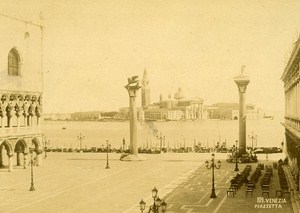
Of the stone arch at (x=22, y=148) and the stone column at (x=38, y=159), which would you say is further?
the stone column at (x=38, y=159)

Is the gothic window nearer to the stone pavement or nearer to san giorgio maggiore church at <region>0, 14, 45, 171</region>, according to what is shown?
san giorgio maggiore church at <region>0, 14, 45, 171</region>

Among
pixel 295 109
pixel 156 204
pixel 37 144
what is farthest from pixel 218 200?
pixel 37 144

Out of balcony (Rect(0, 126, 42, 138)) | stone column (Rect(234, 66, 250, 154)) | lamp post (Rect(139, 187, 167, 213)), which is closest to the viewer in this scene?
lamp post (Rect(139, 187, 167, 213))

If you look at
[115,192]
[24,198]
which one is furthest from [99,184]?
[24,198]

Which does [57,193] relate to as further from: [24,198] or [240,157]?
[240,157]

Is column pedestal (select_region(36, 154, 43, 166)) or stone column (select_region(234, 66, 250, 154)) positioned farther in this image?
stone column (select_region(234, 66, 250, 154))

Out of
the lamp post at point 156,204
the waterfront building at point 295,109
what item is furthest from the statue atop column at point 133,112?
the lamp post at point 156,204

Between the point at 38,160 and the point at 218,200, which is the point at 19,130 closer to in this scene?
the point at 38,160

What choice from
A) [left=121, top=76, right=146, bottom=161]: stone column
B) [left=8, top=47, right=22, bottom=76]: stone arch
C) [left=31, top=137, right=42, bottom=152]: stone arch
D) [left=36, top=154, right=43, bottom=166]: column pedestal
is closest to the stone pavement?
[left=121, top=76, right=146, bottom=161]: stone column

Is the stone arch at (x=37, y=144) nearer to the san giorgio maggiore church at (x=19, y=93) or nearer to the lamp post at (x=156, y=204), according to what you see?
the san giorgio maggiore church at (x=19, y=93)
